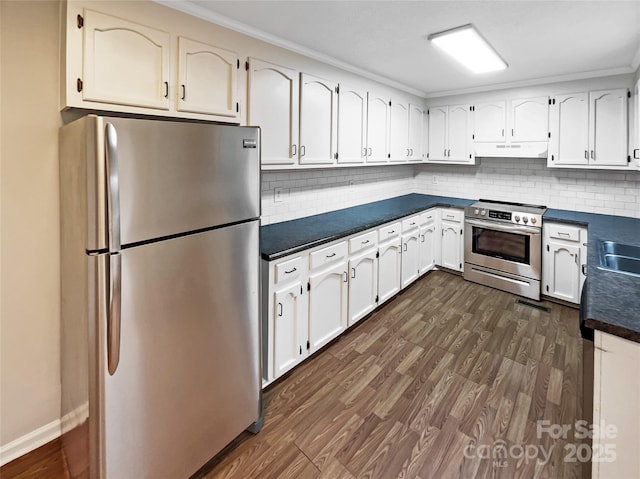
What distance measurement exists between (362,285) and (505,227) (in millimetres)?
1897

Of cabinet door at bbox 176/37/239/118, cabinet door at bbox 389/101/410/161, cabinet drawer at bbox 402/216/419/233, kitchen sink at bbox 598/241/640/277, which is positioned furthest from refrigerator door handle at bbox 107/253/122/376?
cabinet door at bbox 389/101/410/161

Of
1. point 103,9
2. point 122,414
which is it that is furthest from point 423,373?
point 103,9

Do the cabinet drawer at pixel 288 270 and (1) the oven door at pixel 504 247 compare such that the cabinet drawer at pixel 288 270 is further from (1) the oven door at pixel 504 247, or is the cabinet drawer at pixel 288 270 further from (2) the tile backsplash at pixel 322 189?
(1) the oven door at pixel 504 247

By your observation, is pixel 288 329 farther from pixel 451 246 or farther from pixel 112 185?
pixel 451 246

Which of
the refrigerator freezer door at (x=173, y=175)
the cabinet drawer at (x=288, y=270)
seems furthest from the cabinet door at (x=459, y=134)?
the refrigerator freezer door at (x=173, y=175)

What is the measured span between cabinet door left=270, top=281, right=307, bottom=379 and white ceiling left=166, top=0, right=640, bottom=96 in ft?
5.57

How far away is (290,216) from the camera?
3229 millimetres

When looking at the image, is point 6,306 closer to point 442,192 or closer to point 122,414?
point 122,414

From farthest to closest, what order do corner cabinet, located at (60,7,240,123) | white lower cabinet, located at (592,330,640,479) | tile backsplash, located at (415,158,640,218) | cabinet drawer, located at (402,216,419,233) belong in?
cabinet drawer, located at (402,216,419,233)
tile backsplash, located at (415,158,640,218)
corner cabinet, located at (60,7,240,123)
white lower cabinet, located at (592,330,640,479)

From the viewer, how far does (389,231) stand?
11.3 ft

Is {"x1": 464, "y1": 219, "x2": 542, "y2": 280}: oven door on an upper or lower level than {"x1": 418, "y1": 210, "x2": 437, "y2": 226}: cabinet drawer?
lower

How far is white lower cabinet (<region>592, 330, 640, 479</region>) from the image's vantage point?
1210mm

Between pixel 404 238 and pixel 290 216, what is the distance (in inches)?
51.6

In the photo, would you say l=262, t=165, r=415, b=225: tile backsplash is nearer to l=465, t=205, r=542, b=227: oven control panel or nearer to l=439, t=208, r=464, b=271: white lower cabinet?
l=439, t=208, r=464, b=271: white lower cabinet
